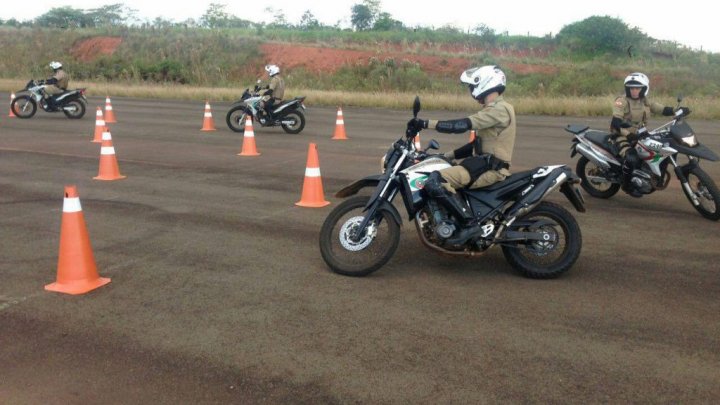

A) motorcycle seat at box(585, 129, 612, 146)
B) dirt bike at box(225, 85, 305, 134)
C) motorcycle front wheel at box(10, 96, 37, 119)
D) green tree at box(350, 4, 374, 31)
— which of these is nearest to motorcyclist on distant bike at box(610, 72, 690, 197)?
motorcycle seat at box(585, 129, 612, 146)

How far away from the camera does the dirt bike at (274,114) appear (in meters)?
18.0

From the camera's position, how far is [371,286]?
5824mm

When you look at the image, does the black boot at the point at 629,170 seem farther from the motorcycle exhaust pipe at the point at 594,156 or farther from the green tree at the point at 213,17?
the green tree at the point at 213,17

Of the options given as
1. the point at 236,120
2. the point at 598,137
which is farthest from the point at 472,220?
the point at 236,120

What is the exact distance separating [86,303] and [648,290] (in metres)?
4.53

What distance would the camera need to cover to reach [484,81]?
616 centimetres

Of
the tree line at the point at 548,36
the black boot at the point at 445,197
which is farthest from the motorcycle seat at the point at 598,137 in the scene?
the tree line at the point at 548,36

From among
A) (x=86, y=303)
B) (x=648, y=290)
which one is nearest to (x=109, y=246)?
(x=86, y=303)

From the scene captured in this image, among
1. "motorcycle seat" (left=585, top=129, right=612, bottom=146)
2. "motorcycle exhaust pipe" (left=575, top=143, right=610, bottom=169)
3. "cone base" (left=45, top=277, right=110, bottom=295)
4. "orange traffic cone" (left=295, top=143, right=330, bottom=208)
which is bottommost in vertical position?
"cone base" (left=45, top=277, right=110, bottom=295)

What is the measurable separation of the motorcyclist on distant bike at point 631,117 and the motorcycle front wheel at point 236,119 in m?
11.3

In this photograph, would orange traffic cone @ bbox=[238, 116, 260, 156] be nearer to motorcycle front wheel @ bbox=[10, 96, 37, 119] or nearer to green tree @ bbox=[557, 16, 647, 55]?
motorcycle front wheel @ bbox=[10, 96, 37, 119]

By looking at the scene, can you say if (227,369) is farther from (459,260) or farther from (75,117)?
(75,117)

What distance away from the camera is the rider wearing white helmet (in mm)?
5871

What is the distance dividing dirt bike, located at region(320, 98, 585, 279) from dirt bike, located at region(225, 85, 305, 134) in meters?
12.3
